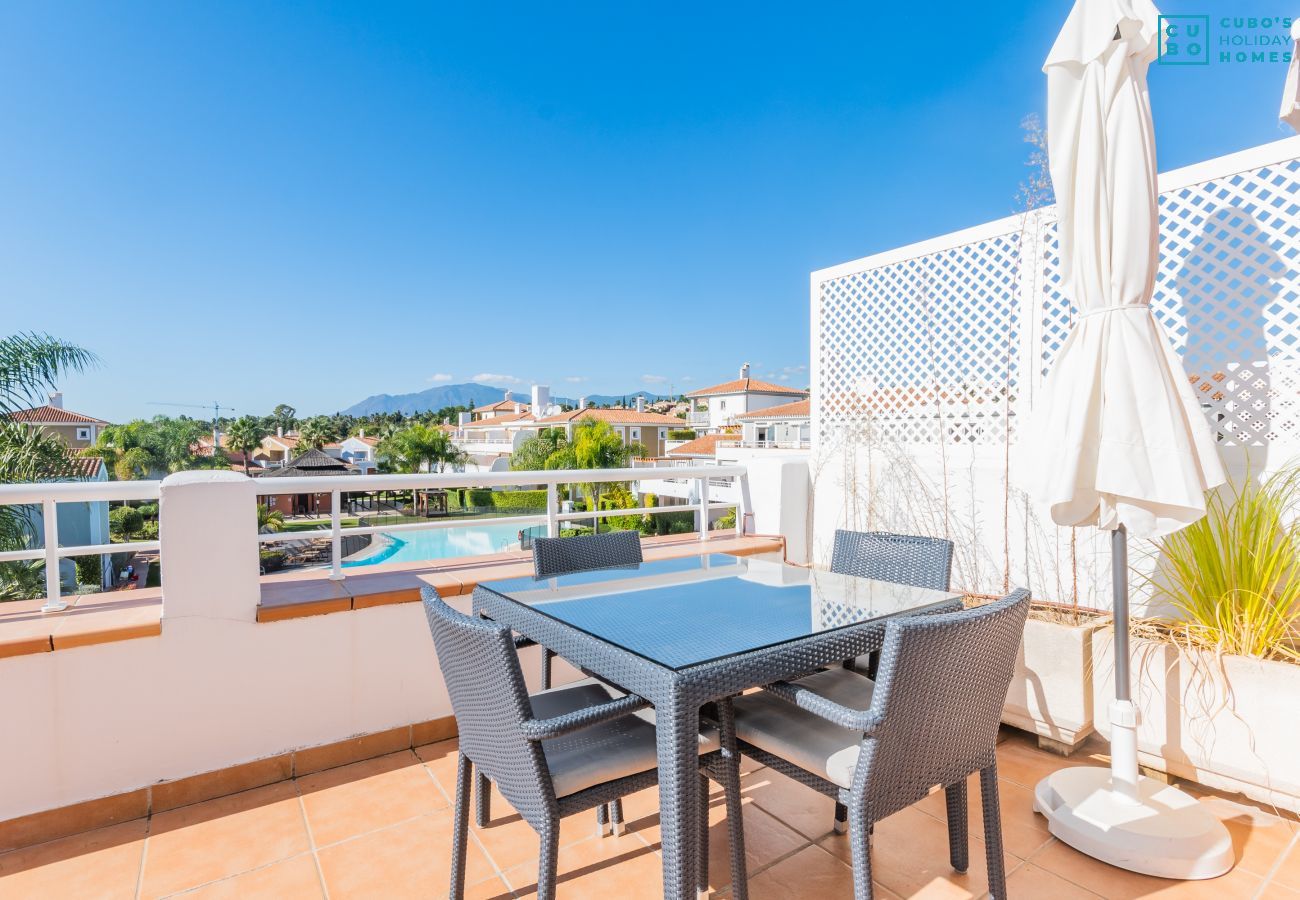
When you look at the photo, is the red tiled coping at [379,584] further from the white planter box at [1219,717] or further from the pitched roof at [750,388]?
the pitched roof at [750,388]

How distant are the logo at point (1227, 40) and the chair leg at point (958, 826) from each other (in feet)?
15.1

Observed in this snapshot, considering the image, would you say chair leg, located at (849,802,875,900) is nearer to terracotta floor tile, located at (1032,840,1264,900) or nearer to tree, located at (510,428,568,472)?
terracotta floor tile, located at (1032,840,1264,900)

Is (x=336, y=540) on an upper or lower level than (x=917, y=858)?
upper

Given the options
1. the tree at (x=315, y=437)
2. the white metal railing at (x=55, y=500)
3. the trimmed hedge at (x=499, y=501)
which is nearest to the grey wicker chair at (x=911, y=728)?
the white metal railing at (x=55, y=500)

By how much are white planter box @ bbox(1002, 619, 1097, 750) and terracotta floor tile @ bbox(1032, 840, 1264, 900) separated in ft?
2.18

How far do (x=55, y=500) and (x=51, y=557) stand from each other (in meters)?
0.20

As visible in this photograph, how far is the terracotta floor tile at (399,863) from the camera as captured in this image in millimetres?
1817

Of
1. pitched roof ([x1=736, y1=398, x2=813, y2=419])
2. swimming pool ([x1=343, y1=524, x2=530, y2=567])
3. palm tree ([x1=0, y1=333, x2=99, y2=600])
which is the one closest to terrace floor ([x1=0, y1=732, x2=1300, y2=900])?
palm tree ([x1=0, y1=333, x2=99, y2=600])

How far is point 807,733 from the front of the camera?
5.60 ft

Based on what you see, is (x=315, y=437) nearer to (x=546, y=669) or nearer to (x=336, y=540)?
(x=336, y=540)

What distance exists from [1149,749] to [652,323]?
49.7 m

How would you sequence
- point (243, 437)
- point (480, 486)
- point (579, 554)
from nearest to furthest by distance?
point (579, 554), point (480, 486), point (243, 437)

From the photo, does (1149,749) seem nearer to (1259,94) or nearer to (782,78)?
(1259,94)

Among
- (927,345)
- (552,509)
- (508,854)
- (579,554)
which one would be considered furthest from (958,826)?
(927,345)
